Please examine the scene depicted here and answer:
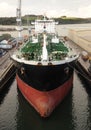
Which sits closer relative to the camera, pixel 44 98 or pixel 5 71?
pixel 44 98

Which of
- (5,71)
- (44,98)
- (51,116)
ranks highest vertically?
(44,98)

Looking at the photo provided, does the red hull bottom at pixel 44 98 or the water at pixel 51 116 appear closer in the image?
the water at pixel 51 116

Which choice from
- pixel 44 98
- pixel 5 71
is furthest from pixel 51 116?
pixel 5 71

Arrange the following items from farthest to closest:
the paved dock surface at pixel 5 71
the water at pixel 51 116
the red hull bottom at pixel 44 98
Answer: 1. the paved dock surface at pixel 5 71
2. the red hull bottom at pixel 44 98
3. the water at pixel 51 116

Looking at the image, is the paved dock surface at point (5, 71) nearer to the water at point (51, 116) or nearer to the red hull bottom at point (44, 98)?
the water at point (51, 116)

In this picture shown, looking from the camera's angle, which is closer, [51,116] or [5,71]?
[51,116]

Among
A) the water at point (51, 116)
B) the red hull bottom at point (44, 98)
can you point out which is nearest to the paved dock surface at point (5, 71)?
the water at point (51, 116)

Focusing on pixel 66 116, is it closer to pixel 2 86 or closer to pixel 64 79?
pixel 64 79

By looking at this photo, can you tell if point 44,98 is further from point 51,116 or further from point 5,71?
point 5,71

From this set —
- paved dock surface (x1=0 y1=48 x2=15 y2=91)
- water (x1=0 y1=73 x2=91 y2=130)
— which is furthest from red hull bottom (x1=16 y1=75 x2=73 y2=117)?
paved dock surface (x1=0 y1=48 x2=15 y2=91)

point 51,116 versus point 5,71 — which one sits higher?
point 5,71

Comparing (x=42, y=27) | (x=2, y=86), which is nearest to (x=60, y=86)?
(x=2, y=86)
